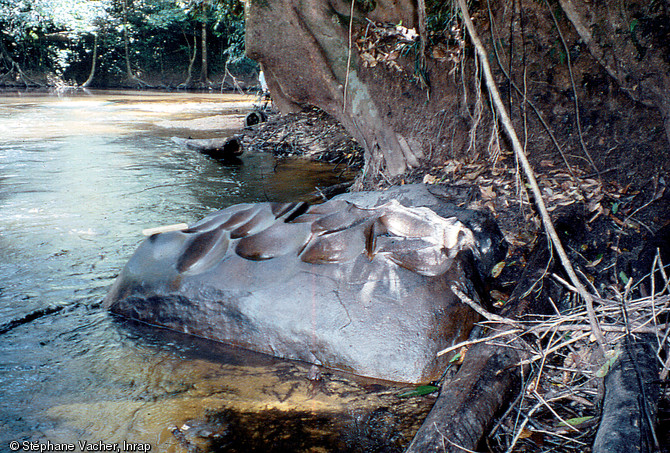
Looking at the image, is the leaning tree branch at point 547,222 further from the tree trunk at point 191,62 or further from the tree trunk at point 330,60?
the tree trunk at point 191,62

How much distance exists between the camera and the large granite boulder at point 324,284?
8.13 feet

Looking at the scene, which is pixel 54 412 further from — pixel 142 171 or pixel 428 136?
pixel 142 171

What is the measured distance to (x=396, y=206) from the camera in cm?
305

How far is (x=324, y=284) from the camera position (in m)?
2.65

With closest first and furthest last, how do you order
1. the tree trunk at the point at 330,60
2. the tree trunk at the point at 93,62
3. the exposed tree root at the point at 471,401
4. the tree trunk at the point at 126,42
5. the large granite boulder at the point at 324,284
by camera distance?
the exposed tree root at the point at 471,401, the large granite boulder at the point at 324,284, the tree trunk at the point at 330,60, the tree trunk at the point at 93,62, the tree trunk at the point at 126,42

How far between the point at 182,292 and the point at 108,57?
26.5m

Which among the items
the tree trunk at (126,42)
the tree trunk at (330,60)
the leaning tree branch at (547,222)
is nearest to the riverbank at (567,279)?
the leaning tree branch at (547,222)

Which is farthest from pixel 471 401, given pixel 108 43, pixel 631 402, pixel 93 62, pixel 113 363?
pixel 108 43

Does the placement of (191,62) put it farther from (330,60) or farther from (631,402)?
(631,402)

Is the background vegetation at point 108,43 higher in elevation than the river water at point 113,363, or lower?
higher

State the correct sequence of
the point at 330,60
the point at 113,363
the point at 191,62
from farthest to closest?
the point at 191,62 → the point at 330,60 → the point at 113,363

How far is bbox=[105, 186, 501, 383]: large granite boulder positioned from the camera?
248 centimetres

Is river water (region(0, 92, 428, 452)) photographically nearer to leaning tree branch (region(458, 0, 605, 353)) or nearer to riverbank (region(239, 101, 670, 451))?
riverbank (region(239, 101, 670, 451))

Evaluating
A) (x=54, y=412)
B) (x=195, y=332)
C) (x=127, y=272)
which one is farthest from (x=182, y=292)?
(x=54, y=412)
